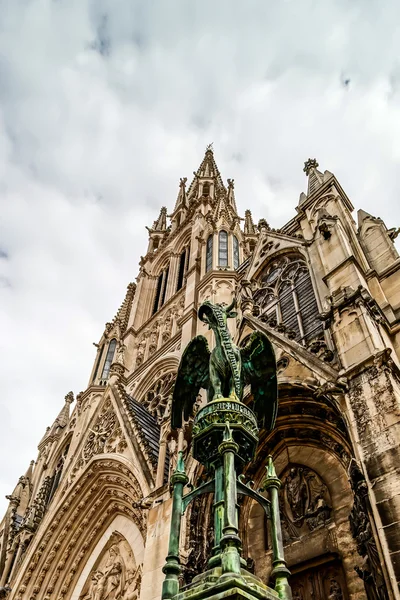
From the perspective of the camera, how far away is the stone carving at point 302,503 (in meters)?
8.10

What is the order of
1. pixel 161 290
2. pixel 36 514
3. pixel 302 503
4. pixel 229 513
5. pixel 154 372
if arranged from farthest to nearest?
pixel 161 290, pixel 154 372, pixel 36 514, pixel 302 503, pixel 229 513

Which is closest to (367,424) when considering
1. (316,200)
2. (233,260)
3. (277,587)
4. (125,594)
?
(277,587)

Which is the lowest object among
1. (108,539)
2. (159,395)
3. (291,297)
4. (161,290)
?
(108,539)

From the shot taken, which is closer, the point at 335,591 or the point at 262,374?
the point at 262,374

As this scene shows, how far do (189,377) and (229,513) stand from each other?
2055mm

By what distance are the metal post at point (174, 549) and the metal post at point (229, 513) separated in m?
0.55

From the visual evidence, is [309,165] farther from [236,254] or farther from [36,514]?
[36,514]

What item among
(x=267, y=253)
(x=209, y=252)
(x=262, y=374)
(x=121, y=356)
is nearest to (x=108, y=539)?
(x=121, y=356)

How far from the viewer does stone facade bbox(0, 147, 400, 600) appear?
689 centimetres

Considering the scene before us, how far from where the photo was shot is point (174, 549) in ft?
12.8

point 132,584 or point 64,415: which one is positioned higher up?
point 64,415

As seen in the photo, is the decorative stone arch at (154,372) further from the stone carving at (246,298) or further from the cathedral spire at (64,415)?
the cathedral spire at (64,415)

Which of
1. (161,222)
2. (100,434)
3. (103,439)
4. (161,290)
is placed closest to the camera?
(103,439)

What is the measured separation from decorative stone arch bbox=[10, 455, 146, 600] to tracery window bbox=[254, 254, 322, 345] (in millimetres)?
5863
